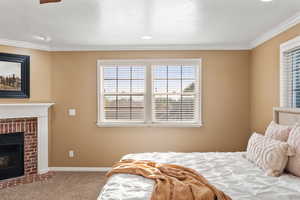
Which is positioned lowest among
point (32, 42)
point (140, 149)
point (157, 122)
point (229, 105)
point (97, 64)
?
point (140, 149)

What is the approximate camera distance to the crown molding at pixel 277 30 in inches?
121

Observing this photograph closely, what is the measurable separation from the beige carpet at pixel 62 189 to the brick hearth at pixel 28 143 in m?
0.26

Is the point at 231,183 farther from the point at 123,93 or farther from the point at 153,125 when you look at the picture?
the point at 123,93

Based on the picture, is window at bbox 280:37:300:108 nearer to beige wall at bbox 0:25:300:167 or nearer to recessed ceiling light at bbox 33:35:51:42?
beige wall at bbox 0:25:300:167

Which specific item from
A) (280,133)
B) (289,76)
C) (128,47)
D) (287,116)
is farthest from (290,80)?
(128,47)

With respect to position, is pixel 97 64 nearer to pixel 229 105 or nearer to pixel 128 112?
pixel 128 112

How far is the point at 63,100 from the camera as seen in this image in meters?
4.82

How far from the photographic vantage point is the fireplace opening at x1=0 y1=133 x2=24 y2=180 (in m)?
4.28

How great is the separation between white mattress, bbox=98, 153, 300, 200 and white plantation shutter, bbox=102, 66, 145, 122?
6.81 feet

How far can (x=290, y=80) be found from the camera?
3.39m

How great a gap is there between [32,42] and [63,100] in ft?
3.93

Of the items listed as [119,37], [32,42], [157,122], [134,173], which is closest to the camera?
[134,173]

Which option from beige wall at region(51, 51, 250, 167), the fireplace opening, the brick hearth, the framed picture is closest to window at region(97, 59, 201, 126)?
beige wall at region(51, 51, 250, 167)

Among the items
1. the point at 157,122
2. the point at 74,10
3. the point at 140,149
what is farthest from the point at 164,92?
the point at 74,10
